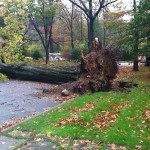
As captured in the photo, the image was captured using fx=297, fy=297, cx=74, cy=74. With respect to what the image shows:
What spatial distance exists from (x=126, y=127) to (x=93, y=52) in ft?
20.6

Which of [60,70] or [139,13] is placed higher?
[139,13]

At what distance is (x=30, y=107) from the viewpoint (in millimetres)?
10773

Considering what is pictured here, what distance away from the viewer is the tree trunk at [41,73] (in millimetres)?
17125

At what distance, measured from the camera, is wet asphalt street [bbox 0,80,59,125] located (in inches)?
388

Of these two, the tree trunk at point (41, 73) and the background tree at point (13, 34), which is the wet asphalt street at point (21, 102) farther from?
the background tree at point (13, 34)

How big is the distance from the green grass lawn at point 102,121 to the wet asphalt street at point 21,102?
44.2 inches

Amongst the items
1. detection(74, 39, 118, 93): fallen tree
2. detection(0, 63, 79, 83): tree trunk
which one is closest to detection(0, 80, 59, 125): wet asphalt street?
detection(74, 39, 118, 93): fallen tree

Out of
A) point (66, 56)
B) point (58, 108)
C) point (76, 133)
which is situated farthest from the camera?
point (66, 56)

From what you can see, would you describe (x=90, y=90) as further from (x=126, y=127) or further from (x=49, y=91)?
(x=126, y=127)

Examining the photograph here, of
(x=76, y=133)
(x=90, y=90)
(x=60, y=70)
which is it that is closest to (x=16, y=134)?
(x=76, y=133)

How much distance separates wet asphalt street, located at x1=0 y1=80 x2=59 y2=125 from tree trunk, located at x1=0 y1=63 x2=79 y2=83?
1766 mm

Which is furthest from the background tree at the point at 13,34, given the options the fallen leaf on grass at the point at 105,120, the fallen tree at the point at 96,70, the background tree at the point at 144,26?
the fallen leaf on grass at the point at 105,120

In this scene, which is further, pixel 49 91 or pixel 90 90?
pixel 49 91

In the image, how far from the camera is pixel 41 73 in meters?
17.9
